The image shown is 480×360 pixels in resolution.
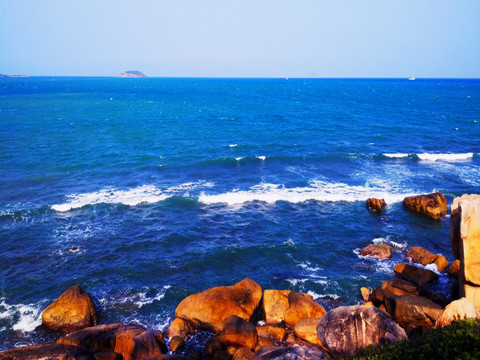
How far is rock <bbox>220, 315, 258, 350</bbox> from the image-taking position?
1928 centimetres

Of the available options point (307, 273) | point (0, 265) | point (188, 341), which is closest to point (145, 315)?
point (188, 341)

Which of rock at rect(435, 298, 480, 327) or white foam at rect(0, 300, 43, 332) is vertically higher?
rock at rect(435, 298, 480, 327)

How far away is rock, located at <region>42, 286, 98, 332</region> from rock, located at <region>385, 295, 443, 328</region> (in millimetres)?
18525

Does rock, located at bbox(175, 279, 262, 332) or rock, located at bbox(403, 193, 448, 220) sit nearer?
rock, located at bbox(175, 279, 262, 332)

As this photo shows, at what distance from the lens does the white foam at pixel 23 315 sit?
22.3m

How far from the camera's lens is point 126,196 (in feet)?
137

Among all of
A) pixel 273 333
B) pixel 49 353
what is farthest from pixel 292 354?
pixel 49 353

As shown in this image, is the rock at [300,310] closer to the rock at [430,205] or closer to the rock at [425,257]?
the rock at [425,257]

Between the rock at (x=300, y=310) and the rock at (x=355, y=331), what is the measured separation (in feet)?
10.3

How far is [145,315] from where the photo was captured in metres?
23.3

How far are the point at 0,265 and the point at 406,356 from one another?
29.7 m

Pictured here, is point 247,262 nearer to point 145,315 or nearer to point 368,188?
point 145,315

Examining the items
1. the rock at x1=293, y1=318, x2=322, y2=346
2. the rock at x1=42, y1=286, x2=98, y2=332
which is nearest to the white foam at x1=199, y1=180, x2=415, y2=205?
the rock at x1=42, y1=286, x2=98, y2=332

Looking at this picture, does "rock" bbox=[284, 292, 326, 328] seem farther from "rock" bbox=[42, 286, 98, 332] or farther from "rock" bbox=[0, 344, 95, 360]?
"rock" bbox=[42, 286, 98, 332]
